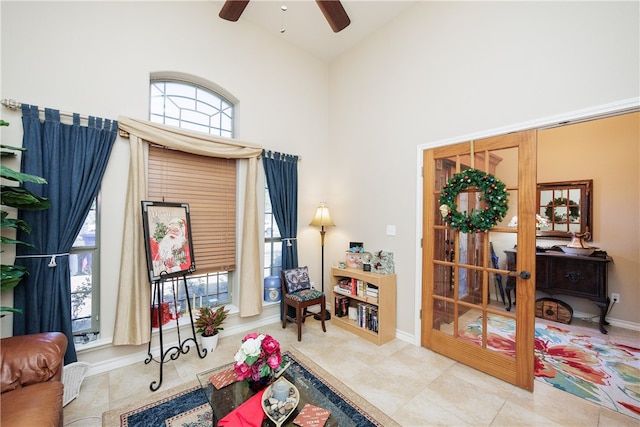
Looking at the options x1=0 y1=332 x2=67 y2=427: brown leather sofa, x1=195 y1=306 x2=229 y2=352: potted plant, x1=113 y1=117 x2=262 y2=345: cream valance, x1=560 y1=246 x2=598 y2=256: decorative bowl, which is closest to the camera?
x1=0 y1=332 x2=67 y2=427: brown leather sofa

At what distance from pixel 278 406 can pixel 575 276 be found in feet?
14.0

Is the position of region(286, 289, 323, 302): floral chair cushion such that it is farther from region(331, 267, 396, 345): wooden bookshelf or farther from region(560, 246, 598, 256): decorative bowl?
region(560, 246, 598, 256): decorative bowl

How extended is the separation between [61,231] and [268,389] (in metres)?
2.27

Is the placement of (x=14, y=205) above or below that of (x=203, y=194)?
below

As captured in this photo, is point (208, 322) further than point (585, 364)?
A: Yes

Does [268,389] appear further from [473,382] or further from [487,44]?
[487,44]

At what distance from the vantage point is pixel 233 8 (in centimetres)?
233

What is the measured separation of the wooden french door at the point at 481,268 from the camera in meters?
2.30

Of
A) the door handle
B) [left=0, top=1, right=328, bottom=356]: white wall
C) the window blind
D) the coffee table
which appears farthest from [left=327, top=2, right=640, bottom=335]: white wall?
the coffee table

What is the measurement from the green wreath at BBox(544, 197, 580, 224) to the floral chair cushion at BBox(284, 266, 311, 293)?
404cm

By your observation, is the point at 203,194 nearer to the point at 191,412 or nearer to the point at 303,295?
the point at 303,295

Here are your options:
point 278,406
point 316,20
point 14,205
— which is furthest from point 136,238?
point 316,20

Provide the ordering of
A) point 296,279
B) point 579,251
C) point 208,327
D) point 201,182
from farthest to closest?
point 579,251
point 296,279
point 201,182
point 208,327

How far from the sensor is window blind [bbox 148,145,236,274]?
290 cm
